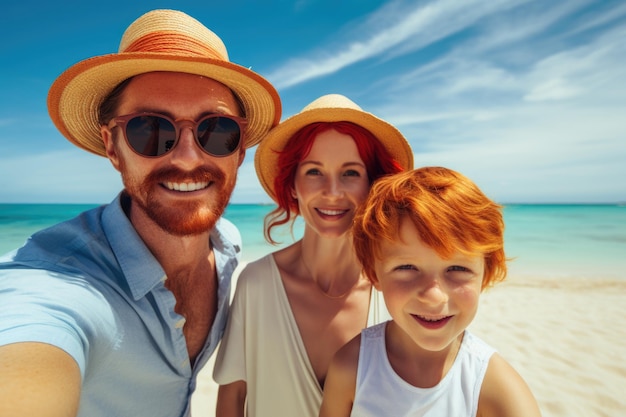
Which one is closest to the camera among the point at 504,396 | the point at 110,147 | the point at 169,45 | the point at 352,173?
the point at 504,396

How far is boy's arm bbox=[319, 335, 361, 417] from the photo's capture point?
1.67 metres

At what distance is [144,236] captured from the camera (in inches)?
86.1

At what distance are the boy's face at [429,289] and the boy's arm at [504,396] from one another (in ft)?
0.76

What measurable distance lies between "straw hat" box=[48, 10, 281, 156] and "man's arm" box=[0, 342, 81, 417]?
56.7 inches

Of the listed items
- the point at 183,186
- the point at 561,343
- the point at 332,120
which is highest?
the point at 332,120

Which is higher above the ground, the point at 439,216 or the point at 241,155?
the point at 241,155

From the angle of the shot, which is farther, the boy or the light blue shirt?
the boy

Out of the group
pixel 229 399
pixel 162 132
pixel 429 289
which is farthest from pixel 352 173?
pixel 229 399

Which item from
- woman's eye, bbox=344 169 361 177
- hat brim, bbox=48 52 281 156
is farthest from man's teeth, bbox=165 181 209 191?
woman's eye, bbox=344 169 361 177

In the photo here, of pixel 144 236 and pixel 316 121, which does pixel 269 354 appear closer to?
pixel 144 236

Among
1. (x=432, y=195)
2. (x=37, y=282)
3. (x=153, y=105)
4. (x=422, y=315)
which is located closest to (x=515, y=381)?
(x=422, y=315)

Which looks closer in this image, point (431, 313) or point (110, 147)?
point (431, 313)

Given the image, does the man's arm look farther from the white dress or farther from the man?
the white dress

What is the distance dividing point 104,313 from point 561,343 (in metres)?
6.46
